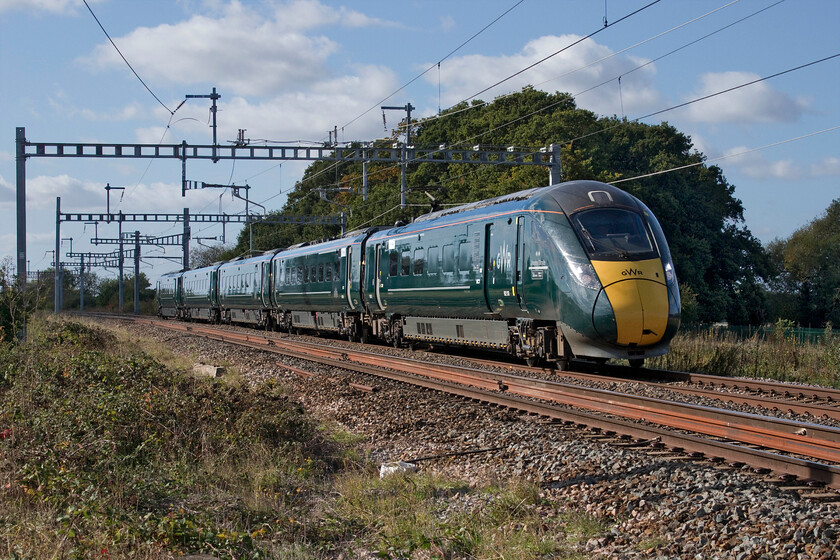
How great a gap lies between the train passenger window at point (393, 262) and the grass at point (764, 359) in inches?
254

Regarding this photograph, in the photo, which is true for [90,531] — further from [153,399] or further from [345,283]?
[345,283]

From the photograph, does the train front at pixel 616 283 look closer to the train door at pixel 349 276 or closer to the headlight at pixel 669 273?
the headlight at pixel 669 273

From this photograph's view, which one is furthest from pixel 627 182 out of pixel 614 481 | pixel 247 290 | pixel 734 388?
pixel 614 481

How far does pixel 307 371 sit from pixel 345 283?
27.0 feet

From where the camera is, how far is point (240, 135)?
27672mm

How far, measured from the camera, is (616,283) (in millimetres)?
12688

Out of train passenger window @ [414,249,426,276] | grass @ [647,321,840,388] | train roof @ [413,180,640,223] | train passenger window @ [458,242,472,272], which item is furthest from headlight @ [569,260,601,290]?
train passenger window @ [414,249,426,276]

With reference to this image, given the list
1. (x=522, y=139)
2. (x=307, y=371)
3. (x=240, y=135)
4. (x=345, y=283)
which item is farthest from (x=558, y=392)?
(x=522, y=139)

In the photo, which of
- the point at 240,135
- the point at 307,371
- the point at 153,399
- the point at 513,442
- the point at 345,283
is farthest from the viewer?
the point at 240,135

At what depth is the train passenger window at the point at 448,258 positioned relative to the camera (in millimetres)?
17031

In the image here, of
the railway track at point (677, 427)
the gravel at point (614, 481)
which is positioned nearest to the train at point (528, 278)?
the railway track at point (677, 427)

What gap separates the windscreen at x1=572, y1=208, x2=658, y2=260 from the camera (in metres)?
13.0

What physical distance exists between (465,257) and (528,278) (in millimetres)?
2619

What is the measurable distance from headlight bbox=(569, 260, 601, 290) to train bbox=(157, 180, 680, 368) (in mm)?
16
